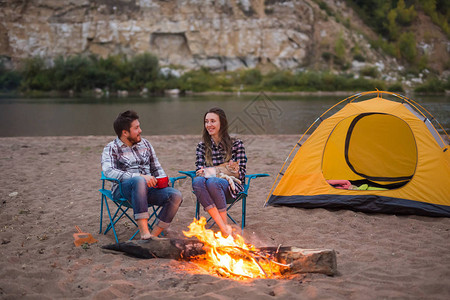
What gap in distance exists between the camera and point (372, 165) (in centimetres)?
524

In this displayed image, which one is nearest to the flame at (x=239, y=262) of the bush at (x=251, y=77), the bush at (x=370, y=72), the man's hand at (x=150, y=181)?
the man's hand at (x=150, y=181)

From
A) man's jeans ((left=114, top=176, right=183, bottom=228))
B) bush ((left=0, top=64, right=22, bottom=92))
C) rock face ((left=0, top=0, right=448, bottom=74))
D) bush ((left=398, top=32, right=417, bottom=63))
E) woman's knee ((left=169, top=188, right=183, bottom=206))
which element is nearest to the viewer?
man's jeans ((left=114, top=176, right=183, bottom=228))

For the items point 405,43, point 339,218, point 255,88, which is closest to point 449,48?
point 405,43

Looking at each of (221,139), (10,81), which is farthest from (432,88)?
(10,81)

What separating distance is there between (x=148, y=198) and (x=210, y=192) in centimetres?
51

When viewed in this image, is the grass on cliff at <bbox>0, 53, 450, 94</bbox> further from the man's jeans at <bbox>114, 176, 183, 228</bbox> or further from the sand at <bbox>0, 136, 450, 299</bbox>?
the man's jeans at <bbox>114, 176, 183, 228</bbox>

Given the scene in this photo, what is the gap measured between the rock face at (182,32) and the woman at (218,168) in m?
46.5

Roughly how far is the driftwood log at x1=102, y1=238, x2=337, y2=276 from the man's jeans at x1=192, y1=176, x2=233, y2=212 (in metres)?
0.42

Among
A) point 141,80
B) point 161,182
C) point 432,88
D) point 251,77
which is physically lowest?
point 161,182

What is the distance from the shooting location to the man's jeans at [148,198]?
3.11 meters

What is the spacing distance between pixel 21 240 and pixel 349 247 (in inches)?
105

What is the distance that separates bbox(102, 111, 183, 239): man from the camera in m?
3.12

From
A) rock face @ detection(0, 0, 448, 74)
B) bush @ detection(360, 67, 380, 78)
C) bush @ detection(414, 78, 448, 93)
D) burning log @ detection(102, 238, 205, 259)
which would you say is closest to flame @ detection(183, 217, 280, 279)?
burning log @ detection(102, 238, 205, 259)

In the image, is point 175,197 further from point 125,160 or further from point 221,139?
point 221,139
